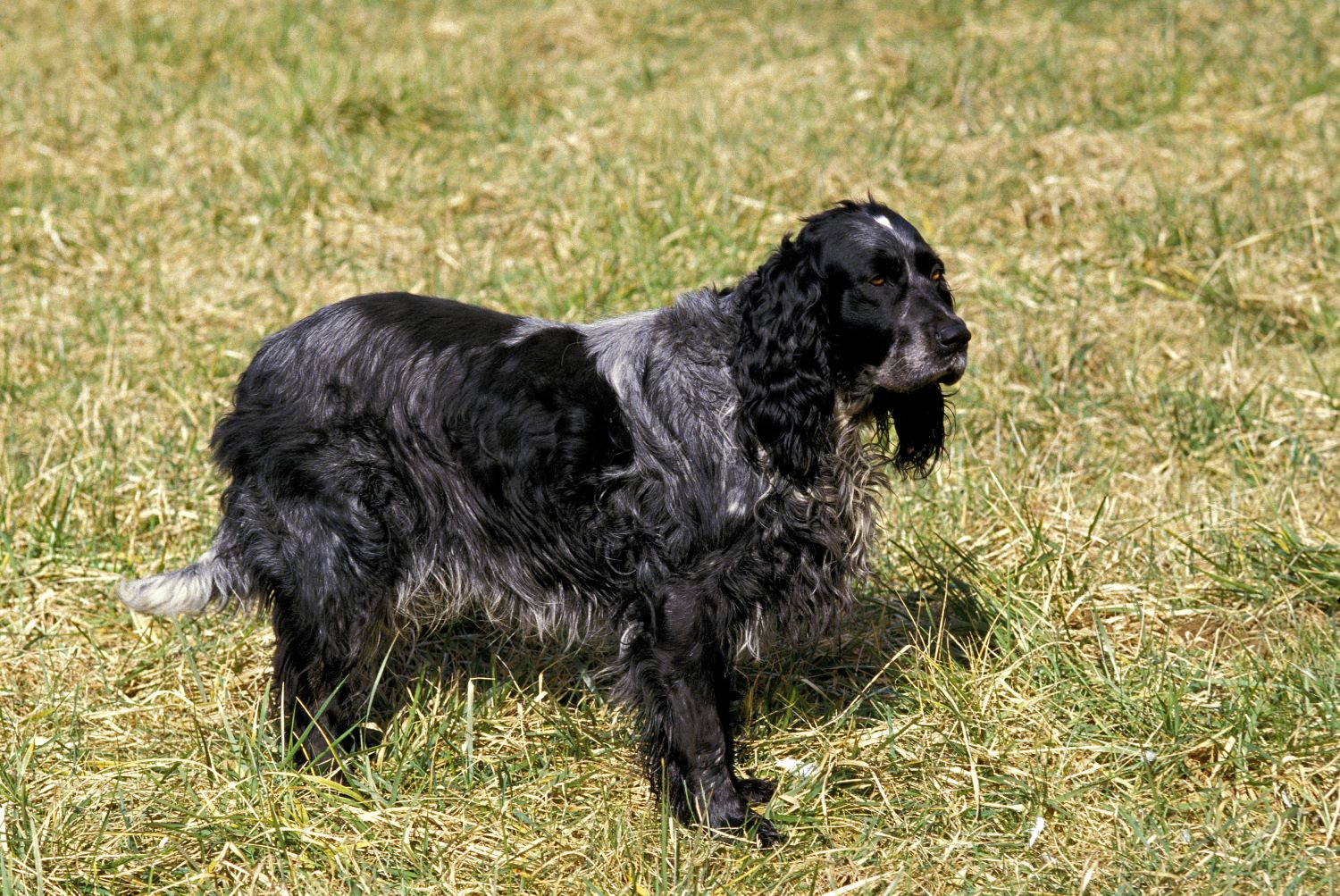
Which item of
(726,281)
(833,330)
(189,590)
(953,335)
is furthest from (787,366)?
(726,281)

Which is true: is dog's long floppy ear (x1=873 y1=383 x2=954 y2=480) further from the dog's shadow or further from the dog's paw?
the dog's paw

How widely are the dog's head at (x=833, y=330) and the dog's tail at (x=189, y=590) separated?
1.54 m

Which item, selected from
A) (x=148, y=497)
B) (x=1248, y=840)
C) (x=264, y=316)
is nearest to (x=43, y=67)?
(x=264, y=316)

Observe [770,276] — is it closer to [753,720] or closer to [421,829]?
[753,720]

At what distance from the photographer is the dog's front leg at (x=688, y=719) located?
3.58 meters

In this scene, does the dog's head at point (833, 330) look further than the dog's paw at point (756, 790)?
No

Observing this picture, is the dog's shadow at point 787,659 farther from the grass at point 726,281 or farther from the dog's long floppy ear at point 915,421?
the dog's long floppy ear at point 915,421

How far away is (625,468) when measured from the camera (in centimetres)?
359

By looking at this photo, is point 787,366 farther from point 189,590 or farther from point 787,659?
point 189,590

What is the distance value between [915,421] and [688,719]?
1.04 meters

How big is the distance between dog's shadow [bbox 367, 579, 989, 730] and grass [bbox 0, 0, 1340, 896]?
0.07 ft

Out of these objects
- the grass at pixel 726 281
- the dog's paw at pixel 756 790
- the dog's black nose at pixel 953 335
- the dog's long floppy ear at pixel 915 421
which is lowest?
the dog's paw at pixel 756 790

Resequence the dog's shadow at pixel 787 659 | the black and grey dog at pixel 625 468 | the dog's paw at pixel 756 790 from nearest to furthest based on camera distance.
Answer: the black and grey dog at pixel 625 468
the dog's paw at pixel 756 790
the dog's shadow at pixel 787 659

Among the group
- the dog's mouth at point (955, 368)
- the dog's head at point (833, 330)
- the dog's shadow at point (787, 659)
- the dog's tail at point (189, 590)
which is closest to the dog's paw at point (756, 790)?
the dog's shadow at point (787, 659)
